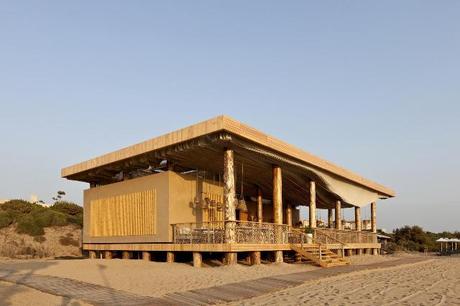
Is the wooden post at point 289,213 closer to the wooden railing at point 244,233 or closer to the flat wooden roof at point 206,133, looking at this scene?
the flat wooden roof at point 206,133

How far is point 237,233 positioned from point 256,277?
2.85 m

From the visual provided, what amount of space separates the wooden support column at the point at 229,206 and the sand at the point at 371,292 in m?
3.73

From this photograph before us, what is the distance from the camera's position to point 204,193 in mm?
19297

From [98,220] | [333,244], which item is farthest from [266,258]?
[98,220]

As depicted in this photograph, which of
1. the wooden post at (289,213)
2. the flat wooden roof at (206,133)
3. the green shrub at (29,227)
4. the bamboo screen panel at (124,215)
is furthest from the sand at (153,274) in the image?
the green shrub at (29,227)

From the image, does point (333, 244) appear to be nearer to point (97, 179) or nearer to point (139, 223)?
point (139, 223)

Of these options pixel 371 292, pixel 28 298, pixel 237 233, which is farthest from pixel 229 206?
pixel 28 298

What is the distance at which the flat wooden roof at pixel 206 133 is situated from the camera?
14.6 metres

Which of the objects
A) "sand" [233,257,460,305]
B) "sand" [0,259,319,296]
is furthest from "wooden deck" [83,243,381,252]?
"sand" [233,257,460,305]

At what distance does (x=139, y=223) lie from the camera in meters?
18.9

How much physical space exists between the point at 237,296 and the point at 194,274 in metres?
4.04

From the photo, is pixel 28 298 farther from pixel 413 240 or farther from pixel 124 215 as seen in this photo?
pixel 413 240

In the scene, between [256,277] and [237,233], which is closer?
[256,277]

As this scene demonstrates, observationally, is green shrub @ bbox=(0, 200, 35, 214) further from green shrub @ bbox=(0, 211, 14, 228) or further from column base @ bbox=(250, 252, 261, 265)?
column base @ bbox=(250, 252, 261, 265)
